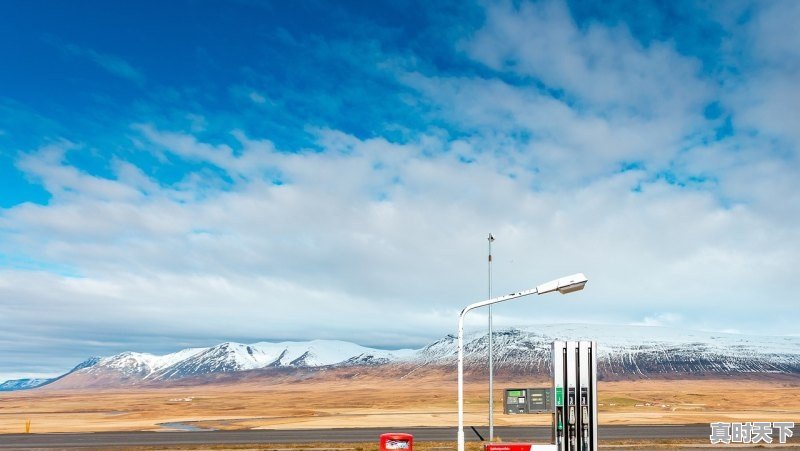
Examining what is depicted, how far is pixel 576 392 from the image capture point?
20078 millimetres

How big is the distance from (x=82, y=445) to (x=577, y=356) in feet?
108

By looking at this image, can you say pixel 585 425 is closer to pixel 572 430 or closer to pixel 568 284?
pixel 572 430

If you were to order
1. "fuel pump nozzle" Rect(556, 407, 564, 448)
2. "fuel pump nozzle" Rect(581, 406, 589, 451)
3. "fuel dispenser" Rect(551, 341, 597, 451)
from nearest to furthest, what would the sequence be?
1. "fuel dispenser" Rect(551, 341, 597, 451)
2. "fuel pump nozzle" Rect(581, 406, 589, 451)
3. "fuel pump nozzle" Rect(556, 407, 564, 448)

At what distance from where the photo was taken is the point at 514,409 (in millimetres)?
24938

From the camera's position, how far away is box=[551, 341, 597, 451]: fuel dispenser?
65.5ft

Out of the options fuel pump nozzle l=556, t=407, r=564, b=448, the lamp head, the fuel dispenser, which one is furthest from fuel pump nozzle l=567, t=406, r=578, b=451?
the lamp head

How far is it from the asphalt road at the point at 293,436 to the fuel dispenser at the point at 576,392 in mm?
20263

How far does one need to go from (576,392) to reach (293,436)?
28.6m

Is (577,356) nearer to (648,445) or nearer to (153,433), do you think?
(648,445)

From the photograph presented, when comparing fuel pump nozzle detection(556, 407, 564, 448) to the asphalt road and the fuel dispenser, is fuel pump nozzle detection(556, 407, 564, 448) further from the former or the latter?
the asphalt road

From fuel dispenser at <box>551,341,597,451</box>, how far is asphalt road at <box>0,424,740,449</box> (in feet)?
66.5

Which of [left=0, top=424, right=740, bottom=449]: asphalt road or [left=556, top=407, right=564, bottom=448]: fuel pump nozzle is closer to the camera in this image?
[left=556, top=407, right=564, bottom=448]: fuel pump nozzle

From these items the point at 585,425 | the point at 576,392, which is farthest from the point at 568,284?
the point at 585,425

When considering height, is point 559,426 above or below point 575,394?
below
